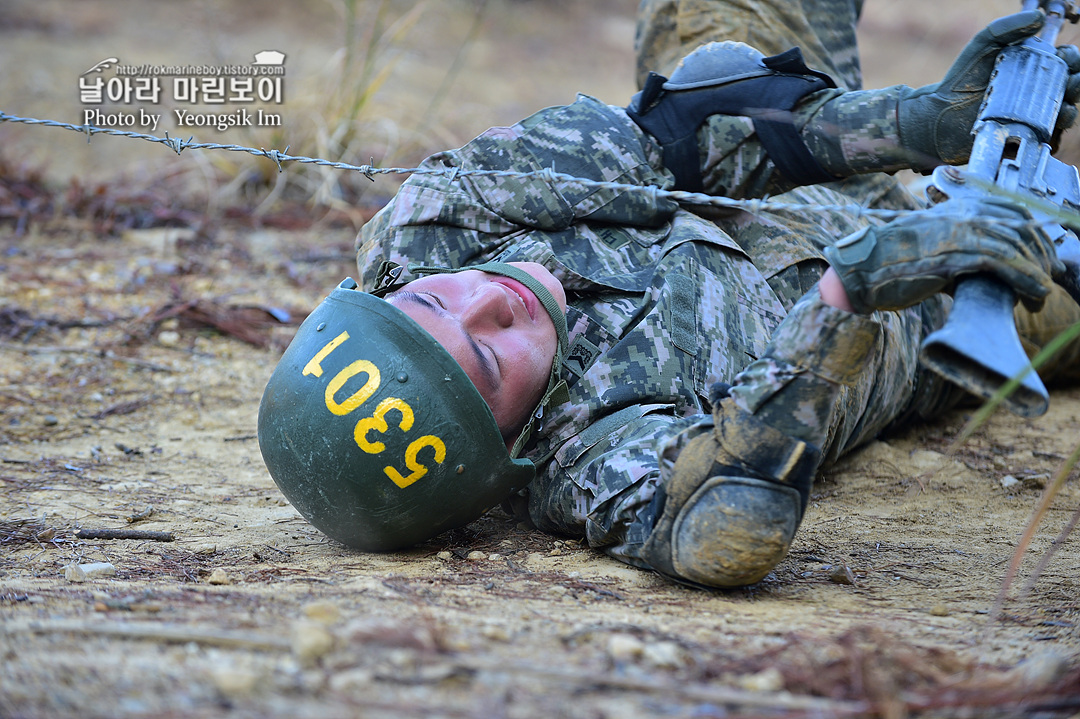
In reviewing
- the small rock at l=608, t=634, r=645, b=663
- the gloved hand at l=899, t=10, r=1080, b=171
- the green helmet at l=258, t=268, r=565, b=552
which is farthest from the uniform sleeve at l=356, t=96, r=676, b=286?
the small rock at l=608, t=634, r=645, b=663

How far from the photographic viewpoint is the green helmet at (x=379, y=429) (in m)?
1.86

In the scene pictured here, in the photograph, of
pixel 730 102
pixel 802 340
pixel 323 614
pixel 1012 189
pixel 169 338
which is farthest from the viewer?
pixel 169 338

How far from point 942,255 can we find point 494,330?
976mm

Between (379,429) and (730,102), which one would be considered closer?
(379,429)

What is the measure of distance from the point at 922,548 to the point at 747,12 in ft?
6.99

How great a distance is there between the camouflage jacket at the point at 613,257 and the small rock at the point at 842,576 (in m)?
0.44

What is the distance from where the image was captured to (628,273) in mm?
2410

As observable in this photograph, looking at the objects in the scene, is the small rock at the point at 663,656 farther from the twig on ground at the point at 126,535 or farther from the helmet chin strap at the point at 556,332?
the twig on ground at the point at 126,535

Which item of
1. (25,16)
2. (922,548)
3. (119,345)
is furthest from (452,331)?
(25,16)

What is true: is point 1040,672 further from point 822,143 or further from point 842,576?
point 822,143

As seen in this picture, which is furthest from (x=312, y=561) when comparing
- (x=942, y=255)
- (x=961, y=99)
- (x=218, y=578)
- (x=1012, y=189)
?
(x=961, y=99)

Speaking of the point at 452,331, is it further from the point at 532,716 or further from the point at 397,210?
the point at 532,716

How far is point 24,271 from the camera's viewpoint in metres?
4.19

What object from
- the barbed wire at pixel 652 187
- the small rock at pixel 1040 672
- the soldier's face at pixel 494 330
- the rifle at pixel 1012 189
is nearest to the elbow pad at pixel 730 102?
the barbed wire at pixel 652 187
